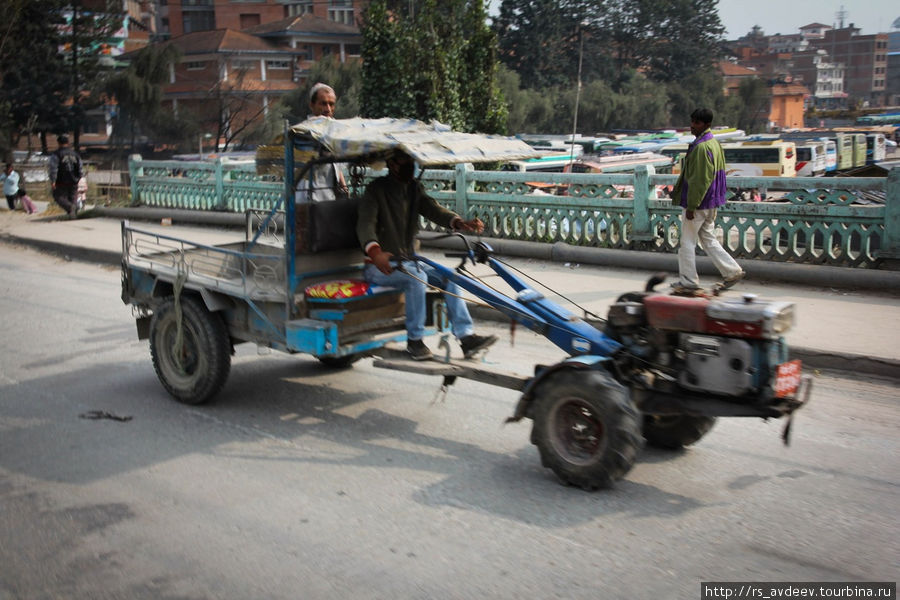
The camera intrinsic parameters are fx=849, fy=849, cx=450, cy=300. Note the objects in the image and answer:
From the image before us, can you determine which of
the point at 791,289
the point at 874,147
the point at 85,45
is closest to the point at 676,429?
the point at 791,289

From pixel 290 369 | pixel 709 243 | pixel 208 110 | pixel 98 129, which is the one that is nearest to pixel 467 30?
pixel 709 243

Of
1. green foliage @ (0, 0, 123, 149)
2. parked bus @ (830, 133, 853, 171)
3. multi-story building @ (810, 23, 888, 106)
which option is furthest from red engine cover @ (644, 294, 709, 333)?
multi-story building @ (810, 23, 888, 106)

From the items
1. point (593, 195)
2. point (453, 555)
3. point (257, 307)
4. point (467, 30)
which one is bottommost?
point (453, 555)

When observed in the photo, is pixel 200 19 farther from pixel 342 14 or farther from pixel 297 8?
pixel 342 14

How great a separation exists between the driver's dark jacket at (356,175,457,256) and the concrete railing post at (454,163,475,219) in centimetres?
739

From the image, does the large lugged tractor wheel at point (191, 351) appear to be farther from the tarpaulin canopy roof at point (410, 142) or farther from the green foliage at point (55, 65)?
the green foliage at point (55, 65)

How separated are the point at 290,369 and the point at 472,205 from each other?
6817 millimetres

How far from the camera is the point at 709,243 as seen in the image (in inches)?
352

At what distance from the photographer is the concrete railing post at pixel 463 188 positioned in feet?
44.5

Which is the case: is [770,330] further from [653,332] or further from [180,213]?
[180,213]

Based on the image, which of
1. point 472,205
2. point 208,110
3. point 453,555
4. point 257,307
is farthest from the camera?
point 208,110

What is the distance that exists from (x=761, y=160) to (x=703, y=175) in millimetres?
21550

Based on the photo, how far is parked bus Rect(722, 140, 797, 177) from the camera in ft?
91.5

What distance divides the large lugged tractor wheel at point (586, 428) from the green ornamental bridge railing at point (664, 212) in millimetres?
2607
